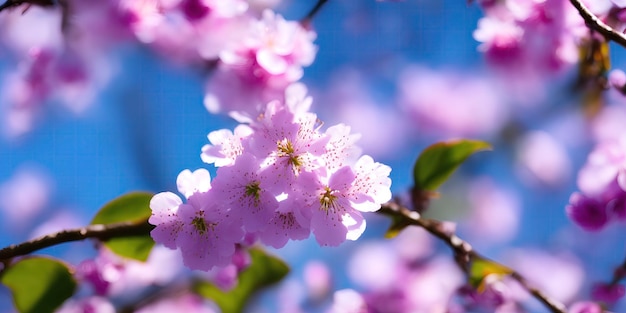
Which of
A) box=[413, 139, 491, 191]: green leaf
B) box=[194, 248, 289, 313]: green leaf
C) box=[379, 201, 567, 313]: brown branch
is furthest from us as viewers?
box=[194, 248, 289, 313]: green leaf

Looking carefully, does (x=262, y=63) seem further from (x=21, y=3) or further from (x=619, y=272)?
(x=619, y=272)

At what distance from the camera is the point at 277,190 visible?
0.71m

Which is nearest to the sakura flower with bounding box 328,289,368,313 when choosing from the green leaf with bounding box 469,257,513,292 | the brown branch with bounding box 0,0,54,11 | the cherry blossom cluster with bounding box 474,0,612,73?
the green leaf with bounding box 469,257,513,292

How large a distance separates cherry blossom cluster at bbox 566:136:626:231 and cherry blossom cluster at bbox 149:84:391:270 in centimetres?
54

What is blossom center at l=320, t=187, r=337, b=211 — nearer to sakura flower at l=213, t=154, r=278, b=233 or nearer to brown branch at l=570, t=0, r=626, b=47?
sakura flower at l=213, t=154, r=278, b=233

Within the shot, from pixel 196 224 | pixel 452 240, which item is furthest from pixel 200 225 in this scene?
pixel 452 240

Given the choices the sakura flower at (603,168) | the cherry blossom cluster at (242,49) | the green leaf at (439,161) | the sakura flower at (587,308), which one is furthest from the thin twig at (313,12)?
the sakura flower at (587,308)

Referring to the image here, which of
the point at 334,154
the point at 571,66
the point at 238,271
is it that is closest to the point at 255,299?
the point at 238,271

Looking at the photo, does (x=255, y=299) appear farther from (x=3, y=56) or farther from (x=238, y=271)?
(x=3, y=56)

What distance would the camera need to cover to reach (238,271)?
1278 mm

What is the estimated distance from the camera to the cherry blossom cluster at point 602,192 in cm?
110

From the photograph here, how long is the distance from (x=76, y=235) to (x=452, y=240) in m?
0.51

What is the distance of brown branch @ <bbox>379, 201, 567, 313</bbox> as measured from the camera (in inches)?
35.8

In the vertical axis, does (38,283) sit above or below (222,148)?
below
